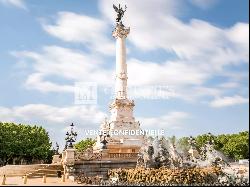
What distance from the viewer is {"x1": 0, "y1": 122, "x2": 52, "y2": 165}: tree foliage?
64.9 metres

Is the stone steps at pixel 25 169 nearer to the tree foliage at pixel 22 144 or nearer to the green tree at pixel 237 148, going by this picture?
the tree foliage at pixel 22 144

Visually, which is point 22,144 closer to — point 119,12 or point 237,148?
point 119,12

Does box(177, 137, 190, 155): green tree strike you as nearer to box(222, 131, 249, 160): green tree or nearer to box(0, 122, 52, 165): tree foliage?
box(222, 131, 249, 160): green tree

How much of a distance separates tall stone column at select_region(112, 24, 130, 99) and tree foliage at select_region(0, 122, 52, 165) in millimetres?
18769

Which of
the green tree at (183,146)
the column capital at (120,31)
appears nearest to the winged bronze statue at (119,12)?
the column capital at (120,31)

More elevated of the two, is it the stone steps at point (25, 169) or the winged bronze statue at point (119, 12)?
the winged bronze statue at point (119, 12)

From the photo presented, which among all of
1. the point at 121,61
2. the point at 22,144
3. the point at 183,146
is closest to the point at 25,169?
the point at 183,146

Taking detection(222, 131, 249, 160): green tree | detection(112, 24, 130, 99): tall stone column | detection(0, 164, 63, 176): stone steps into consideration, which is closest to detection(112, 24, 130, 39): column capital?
detection(112, 24, 130, 99): tall stone column

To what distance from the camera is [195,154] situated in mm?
46812

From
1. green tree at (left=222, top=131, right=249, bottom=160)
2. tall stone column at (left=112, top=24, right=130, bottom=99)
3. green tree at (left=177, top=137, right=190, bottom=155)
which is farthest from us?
green tree at (left=222, top=131, right=249, bottom=160)

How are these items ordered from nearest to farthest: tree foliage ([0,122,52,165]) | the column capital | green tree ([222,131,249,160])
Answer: the column capital → tree foliage ([0,122,52,165]) → green tree ([222,131,249,160])

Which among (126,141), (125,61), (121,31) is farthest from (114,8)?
(126,141)

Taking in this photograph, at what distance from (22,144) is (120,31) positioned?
24.8 meters

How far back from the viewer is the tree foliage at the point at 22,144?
64.9 metres
